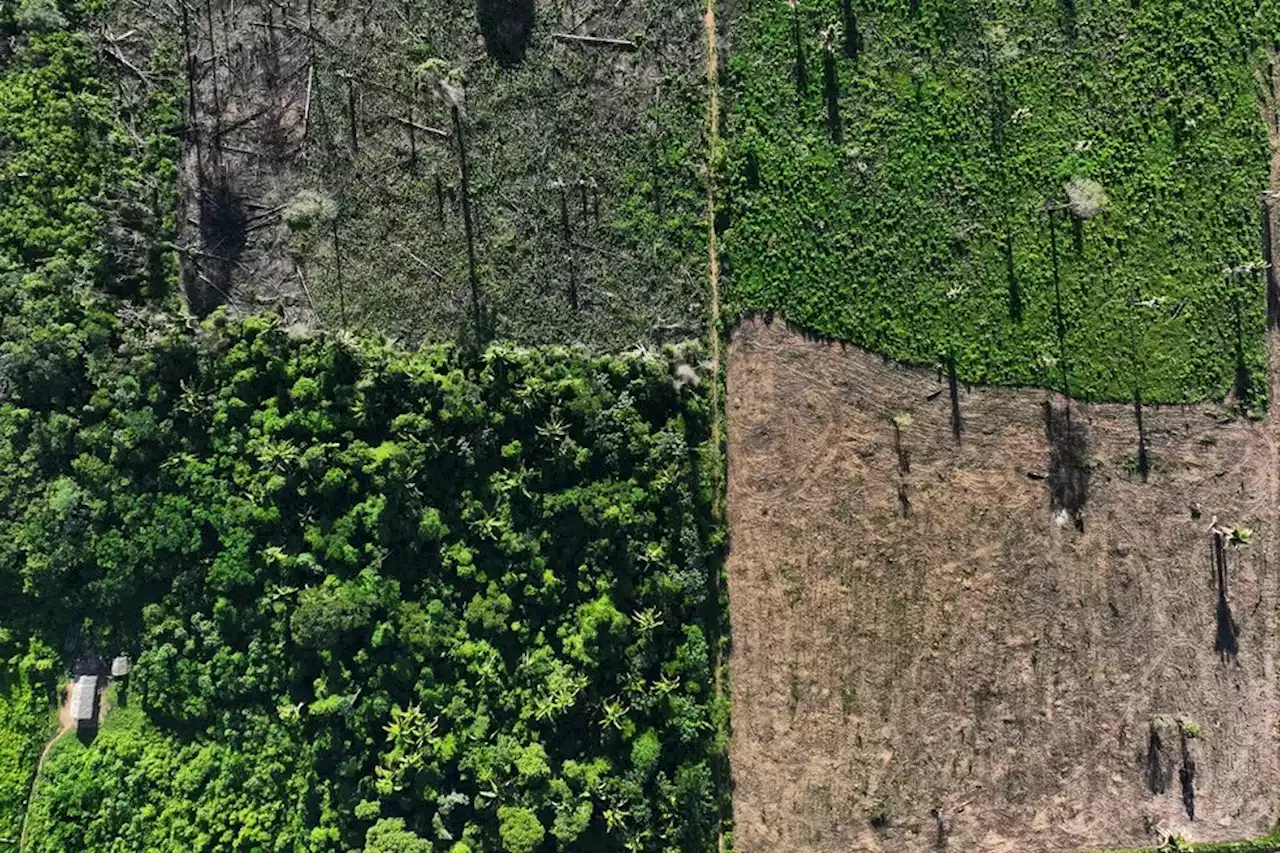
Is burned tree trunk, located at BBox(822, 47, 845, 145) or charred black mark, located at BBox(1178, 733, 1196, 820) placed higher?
burned tree trunk, located at BBox(822, 47, 845, 145)

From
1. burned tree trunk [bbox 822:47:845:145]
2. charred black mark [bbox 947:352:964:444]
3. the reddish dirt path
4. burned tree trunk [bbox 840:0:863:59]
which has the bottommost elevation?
the reddish dirt path

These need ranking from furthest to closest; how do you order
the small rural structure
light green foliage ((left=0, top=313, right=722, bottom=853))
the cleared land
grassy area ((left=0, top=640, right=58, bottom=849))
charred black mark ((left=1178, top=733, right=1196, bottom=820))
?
charred black mark ((left=1178, top=733, right=1196, bottom=820)) → the cleared land → grassy area ((left=0, top=640, right=58, bottom=849)) → the small rural structure → light green foliage ((left=0, top=313, right=722, bottom=853))

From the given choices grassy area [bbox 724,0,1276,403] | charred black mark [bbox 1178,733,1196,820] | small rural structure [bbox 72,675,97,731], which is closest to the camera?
small rural structure [bbox 72,675,97,731]

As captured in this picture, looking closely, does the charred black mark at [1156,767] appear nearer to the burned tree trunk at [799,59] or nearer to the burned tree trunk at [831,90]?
the burned tree trunk at [831,90]

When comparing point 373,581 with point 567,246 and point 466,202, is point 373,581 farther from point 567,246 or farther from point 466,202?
point 466,202

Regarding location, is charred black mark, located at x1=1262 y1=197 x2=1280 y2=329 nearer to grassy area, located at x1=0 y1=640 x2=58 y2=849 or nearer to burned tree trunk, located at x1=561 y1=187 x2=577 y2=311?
burned tree trunk, located at x1=561 y1=187 x2=577 y2=311

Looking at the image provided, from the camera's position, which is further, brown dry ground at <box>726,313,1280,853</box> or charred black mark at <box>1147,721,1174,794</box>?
charred black mark at <box>1147,721,1174,794</box>

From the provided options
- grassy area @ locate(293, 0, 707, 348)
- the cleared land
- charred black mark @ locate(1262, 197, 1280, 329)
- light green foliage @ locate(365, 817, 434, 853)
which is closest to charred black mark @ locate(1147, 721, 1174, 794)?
charred black mark @ locate(1262, 197, 1280, 329)

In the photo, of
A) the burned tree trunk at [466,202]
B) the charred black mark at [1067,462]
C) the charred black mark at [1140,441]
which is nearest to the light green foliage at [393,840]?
the burned tree trunk at [466,202]
